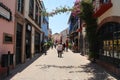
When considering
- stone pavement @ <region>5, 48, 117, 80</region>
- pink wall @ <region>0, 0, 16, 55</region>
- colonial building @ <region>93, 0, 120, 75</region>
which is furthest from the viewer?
colonial building @ <region>93, 0, 120, 75</region>

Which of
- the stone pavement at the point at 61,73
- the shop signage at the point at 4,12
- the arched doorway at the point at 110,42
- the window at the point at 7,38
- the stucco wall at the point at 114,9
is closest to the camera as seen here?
the shop signage at the point at 4,12

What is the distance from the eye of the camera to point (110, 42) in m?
15.4

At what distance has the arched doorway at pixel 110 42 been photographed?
533 inches

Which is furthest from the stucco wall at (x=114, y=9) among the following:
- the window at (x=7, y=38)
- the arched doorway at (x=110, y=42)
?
the window at (x=7, y=38)

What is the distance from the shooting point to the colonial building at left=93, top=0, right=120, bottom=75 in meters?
13.3

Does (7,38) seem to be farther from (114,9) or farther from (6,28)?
(114,9)

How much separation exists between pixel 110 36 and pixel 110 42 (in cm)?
38

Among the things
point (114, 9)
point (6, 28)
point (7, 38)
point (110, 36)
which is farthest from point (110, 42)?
point (6, 28)

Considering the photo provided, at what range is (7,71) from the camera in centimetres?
1173

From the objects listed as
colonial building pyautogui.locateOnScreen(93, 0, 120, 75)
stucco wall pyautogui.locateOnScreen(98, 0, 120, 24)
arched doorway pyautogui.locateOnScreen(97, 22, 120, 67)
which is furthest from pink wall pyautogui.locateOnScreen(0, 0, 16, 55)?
arched doorway pyautogui.locateOnScreen(97, 22, 120, 67)

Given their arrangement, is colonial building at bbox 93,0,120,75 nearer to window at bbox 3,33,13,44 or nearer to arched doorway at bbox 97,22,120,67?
arched doorway at bbox 97,22,120,67

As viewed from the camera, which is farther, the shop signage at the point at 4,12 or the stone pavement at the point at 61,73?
the stone pavement at the point at 61,73

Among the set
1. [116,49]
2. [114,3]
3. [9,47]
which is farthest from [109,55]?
[9,47]

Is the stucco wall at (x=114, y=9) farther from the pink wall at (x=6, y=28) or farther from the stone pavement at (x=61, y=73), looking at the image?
the pink wall at (x=6, y=28)
